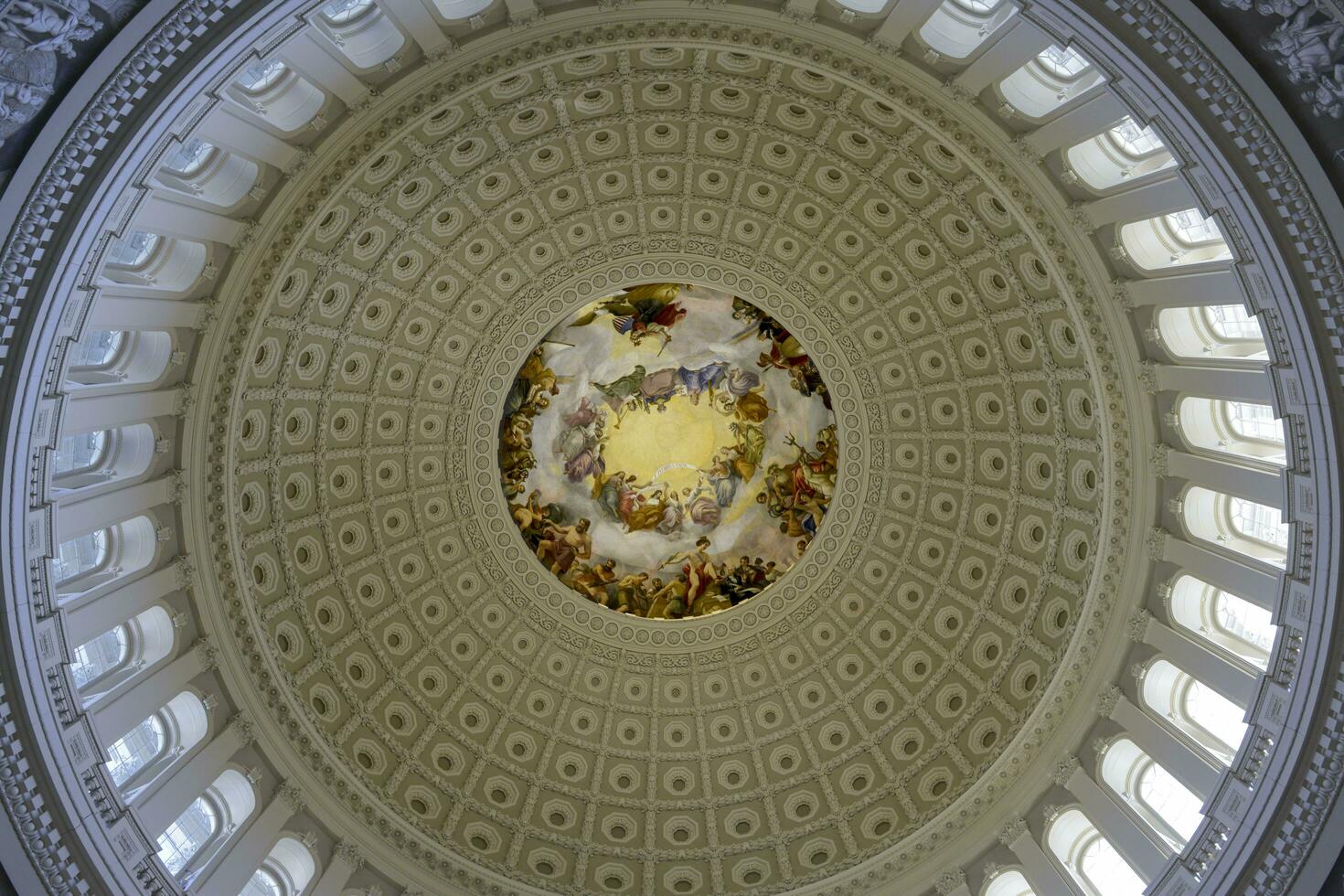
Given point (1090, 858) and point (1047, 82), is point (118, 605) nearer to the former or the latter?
point (1047, 82)

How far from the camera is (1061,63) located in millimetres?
17422

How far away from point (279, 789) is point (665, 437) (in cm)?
1499

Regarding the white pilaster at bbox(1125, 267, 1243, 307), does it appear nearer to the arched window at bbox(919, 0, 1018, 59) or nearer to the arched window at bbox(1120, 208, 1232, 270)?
the arched window at bbox(1120, 208, 1232, 270)

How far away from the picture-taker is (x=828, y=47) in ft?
63.7

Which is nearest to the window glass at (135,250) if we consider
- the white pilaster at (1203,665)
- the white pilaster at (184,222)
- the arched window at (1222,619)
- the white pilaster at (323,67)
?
the white pilaster at (184,222)

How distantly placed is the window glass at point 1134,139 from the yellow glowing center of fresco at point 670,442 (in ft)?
50.4

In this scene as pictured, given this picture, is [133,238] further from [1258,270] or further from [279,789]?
[1258,270]

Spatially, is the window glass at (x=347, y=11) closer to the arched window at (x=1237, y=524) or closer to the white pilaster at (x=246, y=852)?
the white pilaster at (x=246, y=852)

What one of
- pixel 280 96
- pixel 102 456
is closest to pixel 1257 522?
pixel 280 96

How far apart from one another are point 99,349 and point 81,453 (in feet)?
6.39

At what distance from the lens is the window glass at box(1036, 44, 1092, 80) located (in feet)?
56.5

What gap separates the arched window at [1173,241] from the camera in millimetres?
17172

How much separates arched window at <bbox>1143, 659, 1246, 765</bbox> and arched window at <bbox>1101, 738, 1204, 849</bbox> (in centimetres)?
99

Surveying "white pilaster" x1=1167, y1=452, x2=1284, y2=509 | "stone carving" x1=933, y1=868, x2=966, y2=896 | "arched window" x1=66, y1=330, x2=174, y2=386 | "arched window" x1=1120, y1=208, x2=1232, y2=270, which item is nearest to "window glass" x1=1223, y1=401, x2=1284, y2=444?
"white pilaster" x1=1167, y1=452, x2=1284, y2=509
